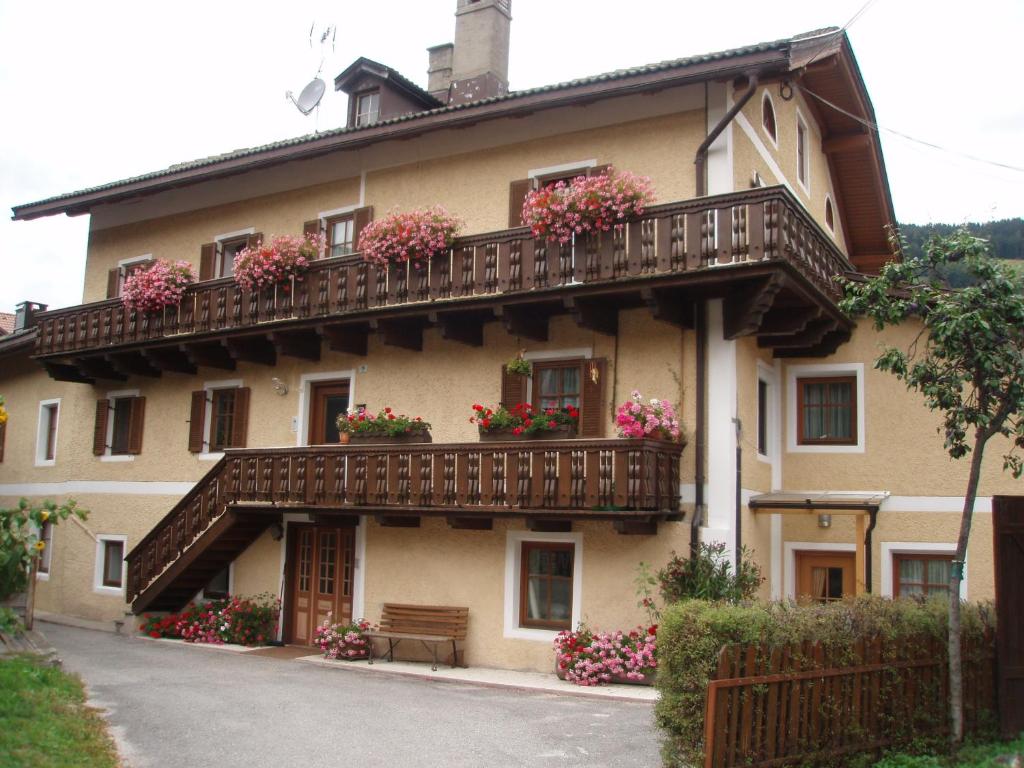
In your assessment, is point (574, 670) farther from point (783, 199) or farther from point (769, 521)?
point (783, 199)

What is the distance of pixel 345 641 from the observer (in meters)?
16.9

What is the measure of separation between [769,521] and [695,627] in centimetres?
865

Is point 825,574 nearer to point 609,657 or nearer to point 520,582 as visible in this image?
point 609,657

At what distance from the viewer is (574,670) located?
14.7 meters

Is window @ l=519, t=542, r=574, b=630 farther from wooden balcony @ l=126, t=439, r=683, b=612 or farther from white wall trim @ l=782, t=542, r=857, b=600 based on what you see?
white wall trim @ l=782, t=542, r=857, b=600

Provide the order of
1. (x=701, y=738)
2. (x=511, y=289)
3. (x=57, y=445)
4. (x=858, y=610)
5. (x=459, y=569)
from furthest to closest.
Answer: (x=57, y=445) < (x=459, y=569) < (x=511, y=289) < (x=858, y=610) < (x=701, y=738)

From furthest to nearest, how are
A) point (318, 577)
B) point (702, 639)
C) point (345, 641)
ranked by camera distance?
point (318, 577), point (345, 641), point (702, 639)

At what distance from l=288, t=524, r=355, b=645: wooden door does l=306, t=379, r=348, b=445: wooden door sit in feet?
5.38

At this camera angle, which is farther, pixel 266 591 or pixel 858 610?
pixel 266 591

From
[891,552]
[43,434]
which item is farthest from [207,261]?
[891,552]

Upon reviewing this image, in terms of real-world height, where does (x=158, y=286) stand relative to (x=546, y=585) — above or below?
above

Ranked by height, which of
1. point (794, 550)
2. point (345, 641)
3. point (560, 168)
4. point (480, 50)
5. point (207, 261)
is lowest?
point (345, 641)

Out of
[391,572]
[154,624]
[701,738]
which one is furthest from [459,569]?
[701,738]

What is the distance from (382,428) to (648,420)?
4537 millimetres
